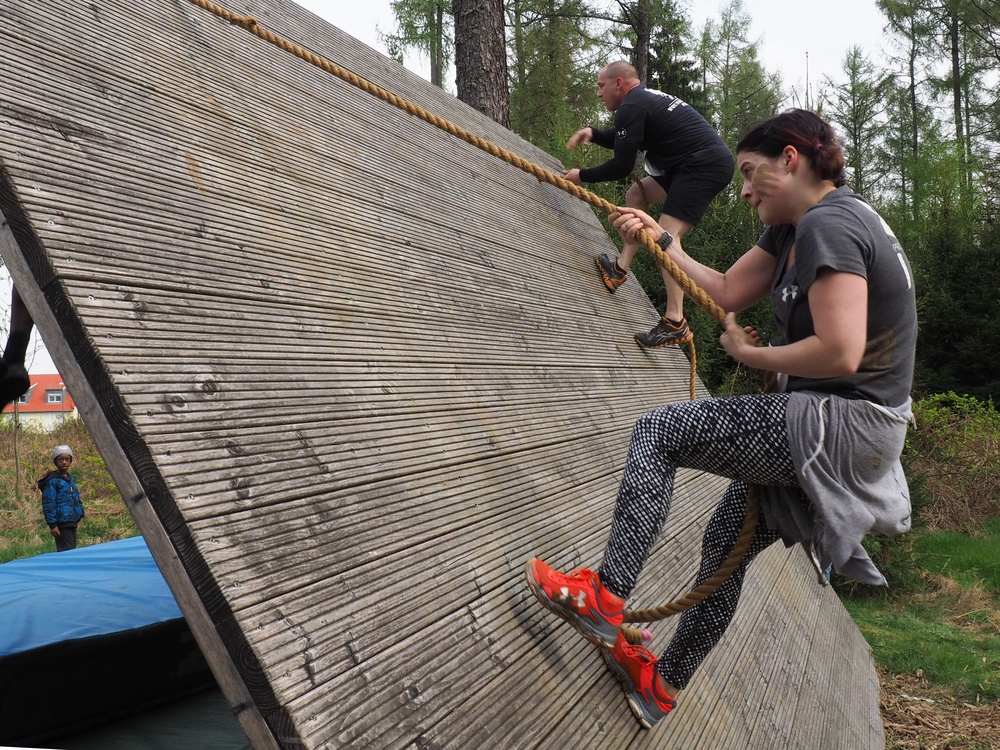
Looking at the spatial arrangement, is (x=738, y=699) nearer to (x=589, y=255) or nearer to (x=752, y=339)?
(x=752, y=339)

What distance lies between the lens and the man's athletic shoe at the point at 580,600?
1.75 metres

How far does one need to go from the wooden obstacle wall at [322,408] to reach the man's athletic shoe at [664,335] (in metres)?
0.95

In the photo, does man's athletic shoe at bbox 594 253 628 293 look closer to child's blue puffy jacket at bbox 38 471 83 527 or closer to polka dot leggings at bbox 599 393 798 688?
polka dot leggings at bbox 599 393 798 688

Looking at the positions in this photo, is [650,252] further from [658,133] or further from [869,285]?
[658,133]

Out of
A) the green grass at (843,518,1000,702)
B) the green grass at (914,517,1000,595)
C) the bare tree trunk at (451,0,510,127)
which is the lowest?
the green grass at (914,517,1000,595)

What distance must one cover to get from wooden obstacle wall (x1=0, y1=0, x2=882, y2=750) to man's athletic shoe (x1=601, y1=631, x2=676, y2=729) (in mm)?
51

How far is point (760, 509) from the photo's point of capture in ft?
6.61

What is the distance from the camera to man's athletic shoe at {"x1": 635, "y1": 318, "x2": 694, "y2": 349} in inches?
158

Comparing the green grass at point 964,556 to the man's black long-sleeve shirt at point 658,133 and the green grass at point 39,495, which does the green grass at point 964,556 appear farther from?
A: the green grass at point 39,495

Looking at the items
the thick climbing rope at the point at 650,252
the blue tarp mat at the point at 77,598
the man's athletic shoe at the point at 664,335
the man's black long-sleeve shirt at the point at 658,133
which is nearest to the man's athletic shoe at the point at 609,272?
the man's athletic shoe at the point at 664,335

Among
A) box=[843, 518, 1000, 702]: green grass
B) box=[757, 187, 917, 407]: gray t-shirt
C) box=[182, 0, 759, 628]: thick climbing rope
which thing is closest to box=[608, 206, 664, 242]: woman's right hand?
box=[182, 0, 759, 628]: thick climbing rope

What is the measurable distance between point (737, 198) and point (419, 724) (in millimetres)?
8310

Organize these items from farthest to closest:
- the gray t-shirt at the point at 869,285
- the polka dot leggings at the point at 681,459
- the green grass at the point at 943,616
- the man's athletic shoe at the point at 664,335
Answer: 1. the green grass at the point at 943,616
2. the man's athletic shoe at the point at 664,335
3. the polka dot leggings at the point at 681,459
4. the gray t-shirt at the point at 869,285

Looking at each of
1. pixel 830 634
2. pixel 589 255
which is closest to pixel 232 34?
pixel 589 255
